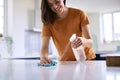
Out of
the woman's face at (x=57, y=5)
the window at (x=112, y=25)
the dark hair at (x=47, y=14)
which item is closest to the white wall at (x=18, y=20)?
the dark hair at (x=47, y=14)

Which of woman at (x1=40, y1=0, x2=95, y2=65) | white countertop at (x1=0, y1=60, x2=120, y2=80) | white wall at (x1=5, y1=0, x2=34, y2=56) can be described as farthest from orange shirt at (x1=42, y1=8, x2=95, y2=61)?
white wall at (x1=5, y1=0, x2=34, y2=56)

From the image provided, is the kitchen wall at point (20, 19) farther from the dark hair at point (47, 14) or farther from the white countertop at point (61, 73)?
the white countertop at point (61, 73)

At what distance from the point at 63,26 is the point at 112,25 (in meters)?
4.50

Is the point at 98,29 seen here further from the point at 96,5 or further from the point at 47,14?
the point at 47,14

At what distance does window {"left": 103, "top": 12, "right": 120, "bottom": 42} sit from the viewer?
568 cm

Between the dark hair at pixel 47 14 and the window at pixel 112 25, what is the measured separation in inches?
175

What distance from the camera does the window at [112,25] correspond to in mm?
5676

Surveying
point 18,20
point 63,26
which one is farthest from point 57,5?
point 18,20

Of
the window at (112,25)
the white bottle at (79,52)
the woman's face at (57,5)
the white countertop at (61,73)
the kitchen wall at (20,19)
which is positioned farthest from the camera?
the window at (112,25)

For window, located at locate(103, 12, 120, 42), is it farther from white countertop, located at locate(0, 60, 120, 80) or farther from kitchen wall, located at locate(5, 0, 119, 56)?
white countertop, located at locate(0, 60, 120, 80)

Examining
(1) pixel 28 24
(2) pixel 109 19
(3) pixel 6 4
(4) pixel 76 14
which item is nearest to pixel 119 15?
(2) pixel 109 19

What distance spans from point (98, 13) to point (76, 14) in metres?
4.45

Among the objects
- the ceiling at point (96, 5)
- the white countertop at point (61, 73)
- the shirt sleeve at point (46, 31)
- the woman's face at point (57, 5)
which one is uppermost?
the ceiling at point (96, 5)

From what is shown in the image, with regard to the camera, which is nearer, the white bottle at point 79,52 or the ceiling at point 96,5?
the white bottle at point 79,52
